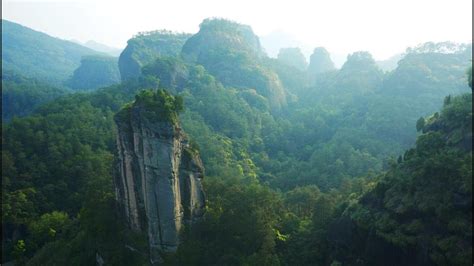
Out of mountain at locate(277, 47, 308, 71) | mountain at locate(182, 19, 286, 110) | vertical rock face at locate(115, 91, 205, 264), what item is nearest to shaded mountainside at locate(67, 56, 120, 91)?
mountain at locate(277, 47, 308, 71)

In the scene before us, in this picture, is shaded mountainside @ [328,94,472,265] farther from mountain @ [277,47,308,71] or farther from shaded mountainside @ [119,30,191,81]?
mountain @ [277,47,308,71]

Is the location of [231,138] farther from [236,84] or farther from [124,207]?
[124,207]

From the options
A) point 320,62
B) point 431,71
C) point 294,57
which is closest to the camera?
point 431,71

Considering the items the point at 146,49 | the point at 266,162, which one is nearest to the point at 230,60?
the point at 146,49

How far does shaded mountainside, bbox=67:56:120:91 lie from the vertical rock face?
114 m

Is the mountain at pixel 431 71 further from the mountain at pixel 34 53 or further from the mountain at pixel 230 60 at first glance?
the mountain at pixel 34 53

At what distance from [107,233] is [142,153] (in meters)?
6.63

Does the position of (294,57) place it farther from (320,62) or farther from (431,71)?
(431,71)

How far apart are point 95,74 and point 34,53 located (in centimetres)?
5588

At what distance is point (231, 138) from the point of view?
59062 millimetres

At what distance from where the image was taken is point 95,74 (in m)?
139

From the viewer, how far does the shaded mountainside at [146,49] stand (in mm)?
92875

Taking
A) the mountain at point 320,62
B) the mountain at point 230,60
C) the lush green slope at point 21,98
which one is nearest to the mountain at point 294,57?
the mountain at point 320,62

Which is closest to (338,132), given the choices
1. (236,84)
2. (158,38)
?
(236,84)
